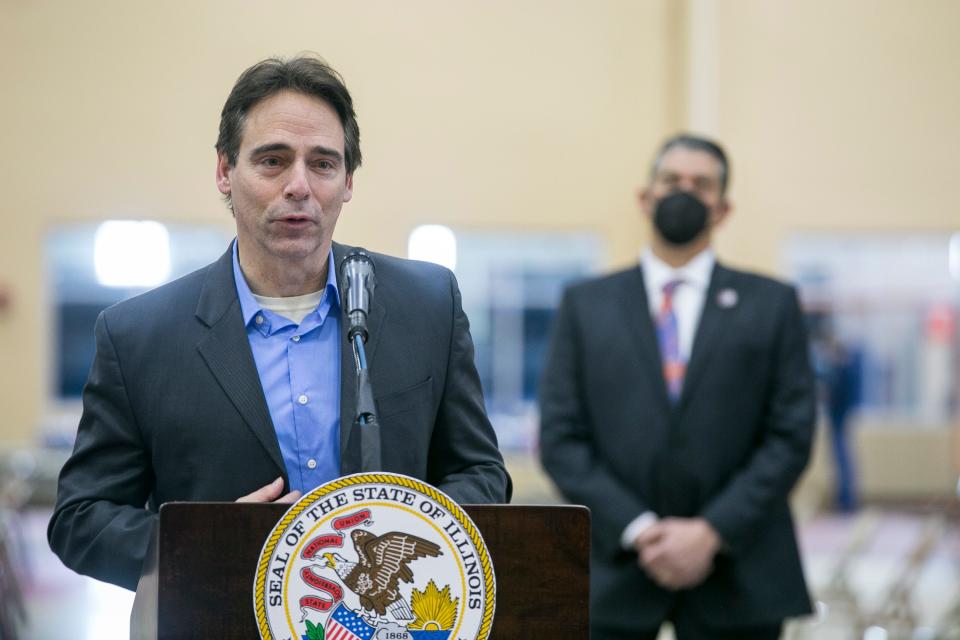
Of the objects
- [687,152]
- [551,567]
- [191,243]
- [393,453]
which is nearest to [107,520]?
[393,453]

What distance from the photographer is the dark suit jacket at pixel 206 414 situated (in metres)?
1.70

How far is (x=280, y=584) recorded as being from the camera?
1.34 metres

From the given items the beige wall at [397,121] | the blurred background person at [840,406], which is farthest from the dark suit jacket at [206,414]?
the blurred background person at [840,406]

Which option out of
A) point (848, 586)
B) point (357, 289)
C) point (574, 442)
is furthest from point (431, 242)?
point (357, 289)

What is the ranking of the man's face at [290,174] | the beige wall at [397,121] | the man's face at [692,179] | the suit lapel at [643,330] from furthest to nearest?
the beige wall at [397,121] → the man's face at [692,179] → the suit lapel at [643,330] → the man's face at [290,174]

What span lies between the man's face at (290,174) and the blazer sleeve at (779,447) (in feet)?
4.39

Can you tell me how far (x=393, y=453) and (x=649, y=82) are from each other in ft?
30.0

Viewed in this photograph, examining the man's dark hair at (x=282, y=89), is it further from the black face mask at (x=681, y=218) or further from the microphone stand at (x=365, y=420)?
the black face mask at (x=681, y=218)

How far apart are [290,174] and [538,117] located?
345 inches

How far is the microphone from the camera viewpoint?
153 cm

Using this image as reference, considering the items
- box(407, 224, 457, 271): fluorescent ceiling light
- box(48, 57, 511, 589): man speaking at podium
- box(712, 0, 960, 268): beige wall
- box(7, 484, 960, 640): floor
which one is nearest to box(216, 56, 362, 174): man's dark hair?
box(48, 57, 511, 589): man speaking at podium

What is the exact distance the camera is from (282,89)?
1.71 m

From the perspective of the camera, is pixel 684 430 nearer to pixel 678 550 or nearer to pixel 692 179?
pixel 678 550

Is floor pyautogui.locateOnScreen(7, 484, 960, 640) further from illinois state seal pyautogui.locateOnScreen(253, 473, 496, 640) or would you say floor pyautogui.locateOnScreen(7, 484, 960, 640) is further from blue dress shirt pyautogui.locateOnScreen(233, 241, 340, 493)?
illinois state seal pyautogui.locateOnScreen(253, 473, 496, 640)
